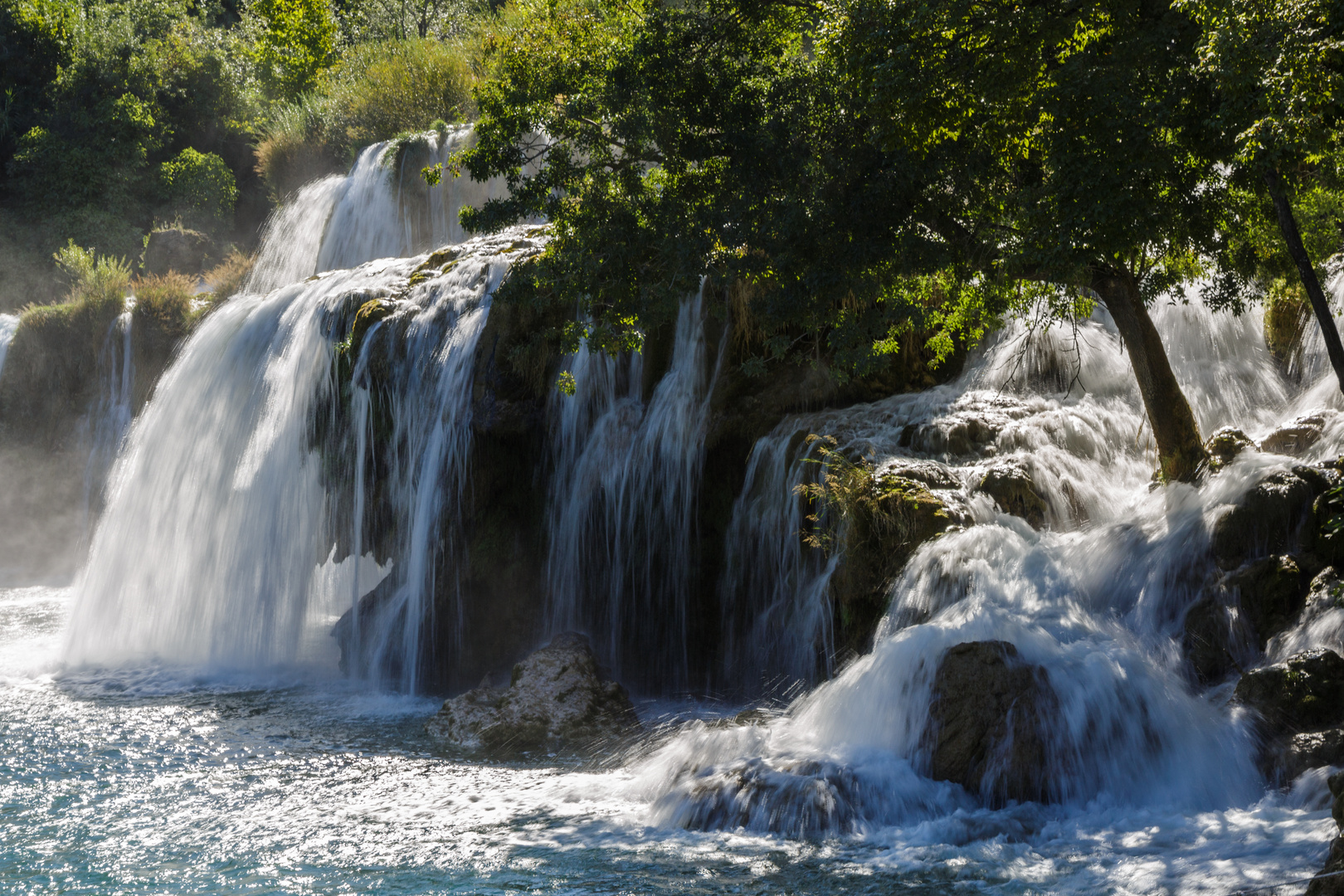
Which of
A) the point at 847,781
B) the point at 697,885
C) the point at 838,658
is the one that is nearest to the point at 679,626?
the point at 838,658

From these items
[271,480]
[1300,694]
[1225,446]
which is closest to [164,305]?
[271,480]

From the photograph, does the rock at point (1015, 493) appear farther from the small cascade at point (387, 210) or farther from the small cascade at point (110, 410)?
the small cascade at point (110, 410)

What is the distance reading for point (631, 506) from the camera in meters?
14.2

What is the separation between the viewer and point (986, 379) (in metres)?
13.9

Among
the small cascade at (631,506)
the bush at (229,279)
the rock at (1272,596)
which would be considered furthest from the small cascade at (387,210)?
the rock at (1272,596)

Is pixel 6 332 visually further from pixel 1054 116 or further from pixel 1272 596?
pixel 1272 596

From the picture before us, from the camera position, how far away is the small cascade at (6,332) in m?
27.5

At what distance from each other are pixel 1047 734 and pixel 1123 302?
200 inches

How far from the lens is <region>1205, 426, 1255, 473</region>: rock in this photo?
10773 millimetres

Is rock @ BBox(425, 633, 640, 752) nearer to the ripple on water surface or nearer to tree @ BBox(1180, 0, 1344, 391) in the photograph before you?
the ripple on water surface

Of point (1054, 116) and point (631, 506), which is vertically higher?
point (1054, 116)

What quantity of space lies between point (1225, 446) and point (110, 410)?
2556 centimetres

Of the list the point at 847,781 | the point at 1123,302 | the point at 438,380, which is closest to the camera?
the point at 847,781

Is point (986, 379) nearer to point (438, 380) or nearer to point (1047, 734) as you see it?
point (1047, 734)
